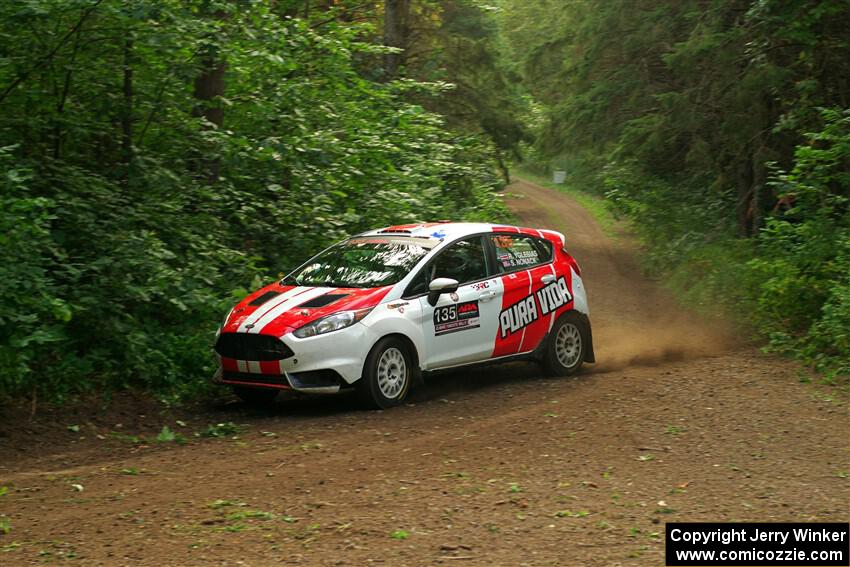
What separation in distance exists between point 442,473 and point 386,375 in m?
2.75

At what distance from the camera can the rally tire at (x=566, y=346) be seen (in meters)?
12.4

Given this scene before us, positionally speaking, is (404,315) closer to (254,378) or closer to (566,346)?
(254,378)

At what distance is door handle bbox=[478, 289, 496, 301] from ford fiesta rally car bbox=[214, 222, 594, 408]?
2 cm

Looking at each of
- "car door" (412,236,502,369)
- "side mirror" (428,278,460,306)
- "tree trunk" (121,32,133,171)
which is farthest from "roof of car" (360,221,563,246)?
"tree trunk" (121,32,133,171)

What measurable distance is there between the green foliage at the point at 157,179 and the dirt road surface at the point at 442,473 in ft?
3.72

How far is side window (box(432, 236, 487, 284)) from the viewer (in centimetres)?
1137

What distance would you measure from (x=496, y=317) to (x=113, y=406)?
4234mm

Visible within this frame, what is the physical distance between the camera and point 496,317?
38.5 feet

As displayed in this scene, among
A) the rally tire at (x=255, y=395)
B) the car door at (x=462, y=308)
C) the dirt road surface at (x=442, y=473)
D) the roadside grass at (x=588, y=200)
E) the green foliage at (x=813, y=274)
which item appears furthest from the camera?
the roadside grass at (x=588, y=200)

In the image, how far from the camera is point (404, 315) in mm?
10688

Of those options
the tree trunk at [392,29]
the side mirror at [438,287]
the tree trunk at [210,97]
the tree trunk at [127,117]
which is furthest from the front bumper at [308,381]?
the tree trunk at [392,29]

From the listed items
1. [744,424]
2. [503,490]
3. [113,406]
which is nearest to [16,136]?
[113,406]

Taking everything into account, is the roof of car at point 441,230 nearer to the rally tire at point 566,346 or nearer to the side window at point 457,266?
the side window at point 457,266

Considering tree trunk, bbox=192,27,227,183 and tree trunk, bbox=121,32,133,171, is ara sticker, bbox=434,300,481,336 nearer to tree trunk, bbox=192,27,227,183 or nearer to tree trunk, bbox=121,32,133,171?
tree trunk, bbox=192,27,227,183
